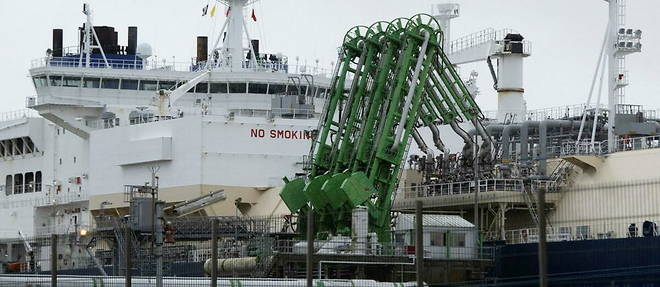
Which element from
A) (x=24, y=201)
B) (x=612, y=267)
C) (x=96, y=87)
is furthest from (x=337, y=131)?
(x=24, y=201)

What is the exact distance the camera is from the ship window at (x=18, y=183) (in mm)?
75812

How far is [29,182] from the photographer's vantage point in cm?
7462

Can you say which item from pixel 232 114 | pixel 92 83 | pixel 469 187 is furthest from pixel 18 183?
pixel 469 187

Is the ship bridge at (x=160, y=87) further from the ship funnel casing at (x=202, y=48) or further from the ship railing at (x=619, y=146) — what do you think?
the ship railing at (x=619, y=146)

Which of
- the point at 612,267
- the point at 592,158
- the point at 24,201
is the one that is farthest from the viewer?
the point at 24,201

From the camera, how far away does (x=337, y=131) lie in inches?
2130

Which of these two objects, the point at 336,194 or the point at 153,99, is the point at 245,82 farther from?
the point at 336,194

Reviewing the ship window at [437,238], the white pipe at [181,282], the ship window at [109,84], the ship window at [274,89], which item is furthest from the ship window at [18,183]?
the ship window at [437,238]

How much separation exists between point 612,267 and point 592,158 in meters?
6.61

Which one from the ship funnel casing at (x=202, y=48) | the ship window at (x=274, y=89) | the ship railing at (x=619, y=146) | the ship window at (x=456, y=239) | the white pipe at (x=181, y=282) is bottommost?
the white pipe at (x=181, y=282)

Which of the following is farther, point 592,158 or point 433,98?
point 433,98

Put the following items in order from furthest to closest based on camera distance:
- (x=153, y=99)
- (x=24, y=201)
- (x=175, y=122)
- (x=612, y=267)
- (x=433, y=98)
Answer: (x=24, y=201), (x=153, y=99), (x=175, y=122), (x=433, y=98), (x=612, y=267)

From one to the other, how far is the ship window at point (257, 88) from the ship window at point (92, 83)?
6.49 metres

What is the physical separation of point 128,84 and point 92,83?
153 centimetres
